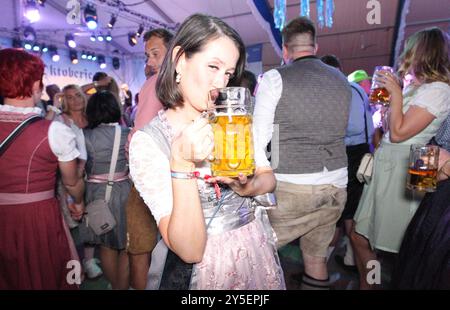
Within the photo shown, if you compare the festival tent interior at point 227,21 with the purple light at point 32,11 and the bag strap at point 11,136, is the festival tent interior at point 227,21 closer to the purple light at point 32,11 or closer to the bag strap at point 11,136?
the purple light at point 32,11

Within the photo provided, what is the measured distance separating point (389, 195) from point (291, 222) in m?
0.66

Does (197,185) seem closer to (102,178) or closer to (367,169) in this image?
(367,169)

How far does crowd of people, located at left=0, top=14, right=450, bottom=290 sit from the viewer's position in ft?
3.31

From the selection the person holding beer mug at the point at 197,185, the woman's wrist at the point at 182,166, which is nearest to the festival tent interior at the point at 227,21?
the person holding beer mug at the point at 197,185

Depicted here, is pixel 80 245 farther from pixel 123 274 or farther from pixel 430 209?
pixel 430 209

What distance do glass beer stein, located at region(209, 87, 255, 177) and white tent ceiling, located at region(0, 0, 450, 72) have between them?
213 inches

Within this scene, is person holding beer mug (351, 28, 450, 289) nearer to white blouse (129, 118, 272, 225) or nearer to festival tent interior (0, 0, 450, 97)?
white blouse (129, 118, 272, 225)

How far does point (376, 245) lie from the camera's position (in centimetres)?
204

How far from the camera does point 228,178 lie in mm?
871

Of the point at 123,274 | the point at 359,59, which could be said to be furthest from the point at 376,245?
the point at 359,59

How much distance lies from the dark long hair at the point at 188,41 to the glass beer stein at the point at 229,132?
0.74 ft

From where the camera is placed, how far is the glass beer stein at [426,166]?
55.2 inches

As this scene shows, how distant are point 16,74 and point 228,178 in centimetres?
152

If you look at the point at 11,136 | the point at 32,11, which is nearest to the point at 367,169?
the point at 11,136
